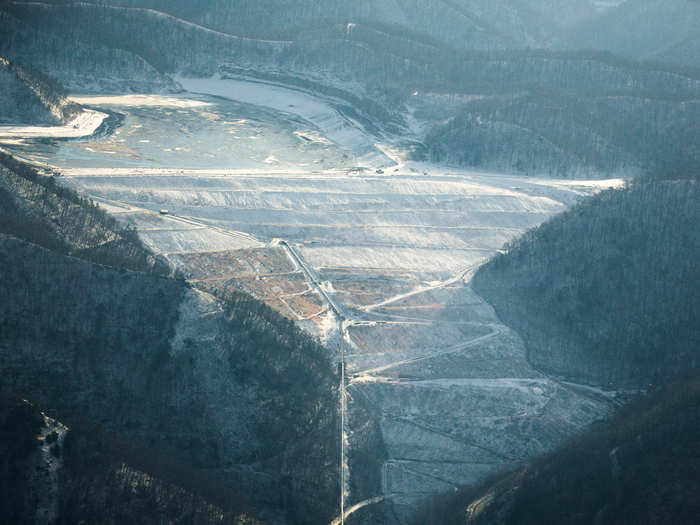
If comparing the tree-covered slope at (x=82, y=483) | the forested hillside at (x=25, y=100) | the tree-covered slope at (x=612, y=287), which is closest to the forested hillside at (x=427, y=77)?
the forested hillside at (x=25, y=100)

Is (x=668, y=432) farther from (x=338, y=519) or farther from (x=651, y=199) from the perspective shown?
(x=651, y=199)

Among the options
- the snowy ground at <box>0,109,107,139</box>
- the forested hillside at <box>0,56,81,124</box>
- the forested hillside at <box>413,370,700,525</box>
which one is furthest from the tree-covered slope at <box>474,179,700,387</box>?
the forested hillside at <box>0,56,81,124</box>

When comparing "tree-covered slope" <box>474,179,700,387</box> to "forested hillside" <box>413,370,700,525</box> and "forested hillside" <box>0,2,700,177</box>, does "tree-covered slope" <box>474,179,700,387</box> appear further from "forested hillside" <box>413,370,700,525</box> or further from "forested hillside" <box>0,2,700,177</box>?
"forested hillside" <box>0,2,700,177</box>

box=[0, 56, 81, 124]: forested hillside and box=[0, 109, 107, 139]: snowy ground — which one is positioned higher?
box=[0, 56, 81, 124]: forested hillside

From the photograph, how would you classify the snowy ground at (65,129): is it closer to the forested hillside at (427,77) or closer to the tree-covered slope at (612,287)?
the forested hillside at (427,77)

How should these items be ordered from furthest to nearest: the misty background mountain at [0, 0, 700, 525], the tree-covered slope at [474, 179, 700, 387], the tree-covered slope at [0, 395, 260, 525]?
1. the tree-covered slope at [474, 179, 700, 387]
2. the misty background mountain at [0, 0, 700, 525]
3. the tree-covered slope at [0, 395, 260, 525]

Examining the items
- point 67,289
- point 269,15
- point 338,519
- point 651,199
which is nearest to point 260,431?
point 338,519

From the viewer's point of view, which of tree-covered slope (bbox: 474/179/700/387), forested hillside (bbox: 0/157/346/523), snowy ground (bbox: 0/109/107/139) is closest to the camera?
forested hillside (bbox: 0/157/346/523)

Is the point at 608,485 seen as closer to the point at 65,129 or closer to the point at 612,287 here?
the point at 612,287
